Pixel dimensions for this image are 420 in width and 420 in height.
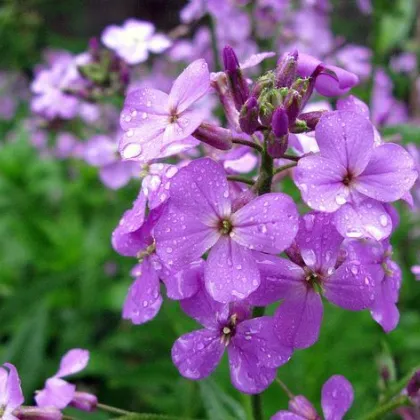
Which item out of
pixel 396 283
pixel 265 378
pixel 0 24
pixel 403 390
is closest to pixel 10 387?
pixel 265 378

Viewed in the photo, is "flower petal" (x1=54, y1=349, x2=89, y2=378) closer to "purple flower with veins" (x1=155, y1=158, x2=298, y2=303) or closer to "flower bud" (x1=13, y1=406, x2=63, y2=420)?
"flower bud" (x1=13, y1=406, x2=63, y2=420)

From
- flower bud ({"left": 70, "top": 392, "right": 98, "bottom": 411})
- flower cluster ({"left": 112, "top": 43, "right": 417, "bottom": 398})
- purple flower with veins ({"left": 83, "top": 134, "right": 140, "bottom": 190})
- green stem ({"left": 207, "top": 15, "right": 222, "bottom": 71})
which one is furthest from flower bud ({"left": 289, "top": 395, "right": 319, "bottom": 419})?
green stem ({"left": 207, "top": 15, "right": 222, "bottom": 71})

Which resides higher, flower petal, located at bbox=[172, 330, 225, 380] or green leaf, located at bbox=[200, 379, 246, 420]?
flower petal, located at bbox=[172, 330, 225, 380]

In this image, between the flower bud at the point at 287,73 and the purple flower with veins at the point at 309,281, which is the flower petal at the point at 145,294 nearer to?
the purple flower with veins at the point at 309,281

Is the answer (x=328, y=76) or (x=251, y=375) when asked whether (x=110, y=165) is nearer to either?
(x=328, y=76)

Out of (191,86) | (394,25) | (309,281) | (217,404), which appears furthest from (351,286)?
(394,25)

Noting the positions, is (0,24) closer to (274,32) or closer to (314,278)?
(274,32)
